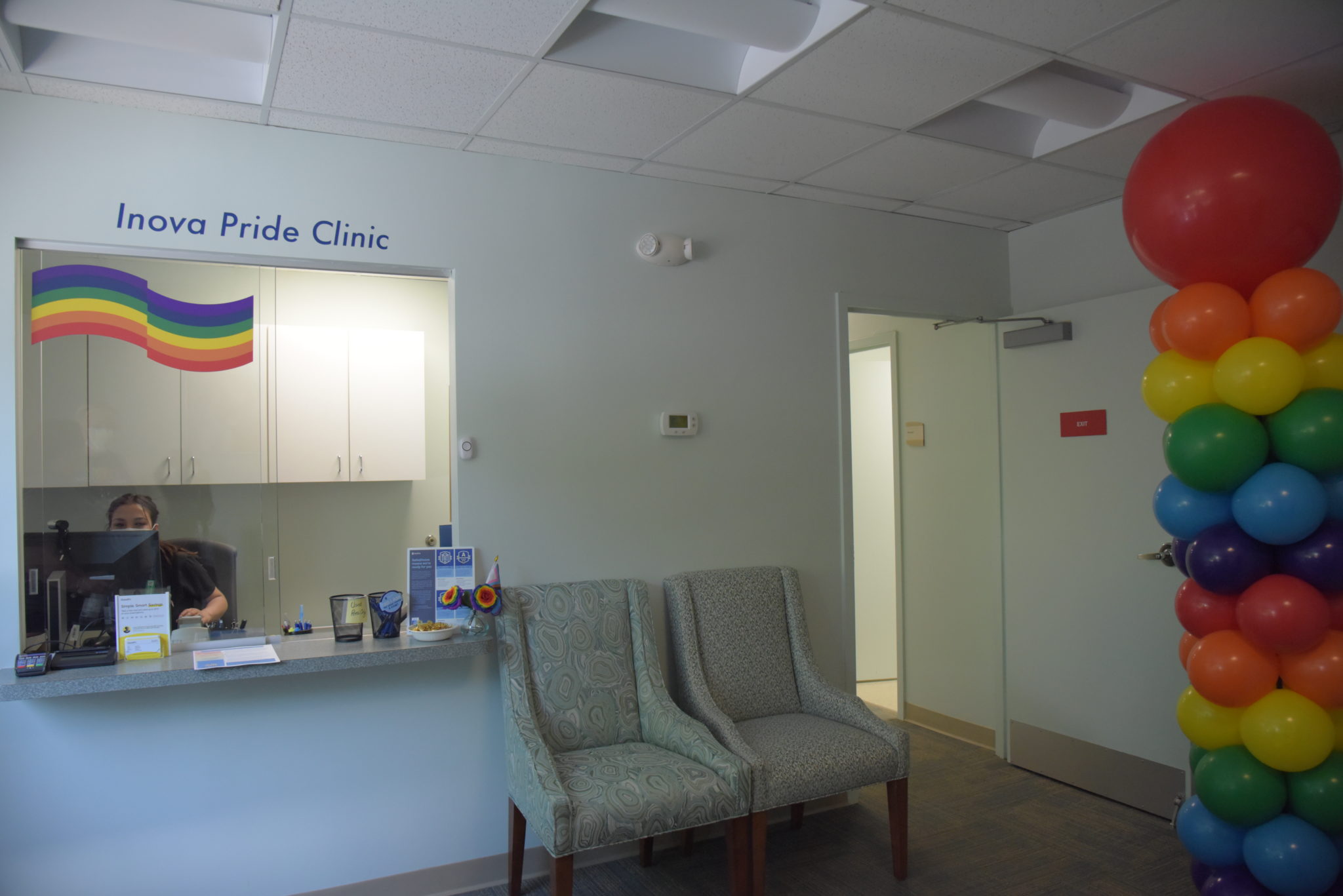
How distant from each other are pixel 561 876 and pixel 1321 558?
2.26 m

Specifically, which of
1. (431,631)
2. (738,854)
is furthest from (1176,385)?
(431,631)

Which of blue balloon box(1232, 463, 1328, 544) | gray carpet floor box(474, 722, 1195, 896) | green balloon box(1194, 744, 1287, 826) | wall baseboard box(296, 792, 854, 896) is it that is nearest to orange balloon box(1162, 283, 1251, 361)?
blue balloon box(1232, 463, 1328, 544)

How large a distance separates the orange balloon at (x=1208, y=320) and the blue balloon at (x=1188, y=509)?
39 centimetres

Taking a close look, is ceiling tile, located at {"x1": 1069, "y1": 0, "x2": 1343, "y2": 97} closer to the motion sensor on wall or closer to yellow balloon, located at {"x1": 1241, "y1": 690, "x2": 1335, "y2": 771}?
the motion sensor on wall

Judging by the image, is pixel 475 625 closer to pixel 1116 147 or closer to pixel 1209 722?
pixel 1209 722

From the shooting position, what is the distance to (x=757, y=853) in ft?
9.58

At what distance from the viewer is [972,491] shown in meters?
4.69

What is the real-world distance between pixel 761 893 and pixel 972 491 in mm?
2533

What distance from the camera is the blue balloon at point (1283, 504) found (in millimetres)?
2273

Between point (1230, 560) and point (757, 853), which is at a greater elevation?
point (1230, 560)

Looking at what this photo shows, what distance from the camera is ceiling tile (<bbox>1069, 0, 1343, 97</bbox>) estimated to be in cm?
239

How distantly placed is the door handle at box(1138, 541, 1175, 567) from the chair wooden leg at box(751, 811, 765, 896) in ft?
6.30

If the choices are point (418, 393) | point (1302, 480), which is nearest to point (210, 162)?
point (418, 393)

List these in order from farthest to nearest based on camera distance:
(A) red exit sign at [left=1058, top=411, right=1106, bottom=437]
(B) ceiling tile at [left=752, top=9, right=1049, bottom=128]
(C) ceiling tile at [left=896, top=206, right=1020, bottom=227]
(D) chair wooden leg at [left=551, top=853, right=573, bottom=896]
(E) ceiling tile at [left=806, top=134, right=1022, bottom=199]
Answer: (C) ceiling tile at [left=896, top=206, right=1020, bottom=227] < (A) red exit sign at [left=1058, top=411, right=1106, bottom=437] < (E) ceiling tile at [left=806, top=134, right=1022, bottom=199] < (D) chair wooden leg at [left=551, top=853, right=573, bottom=896] < (B) ceiling tile at [left=752, top=9, right=1049, bottom=128]
